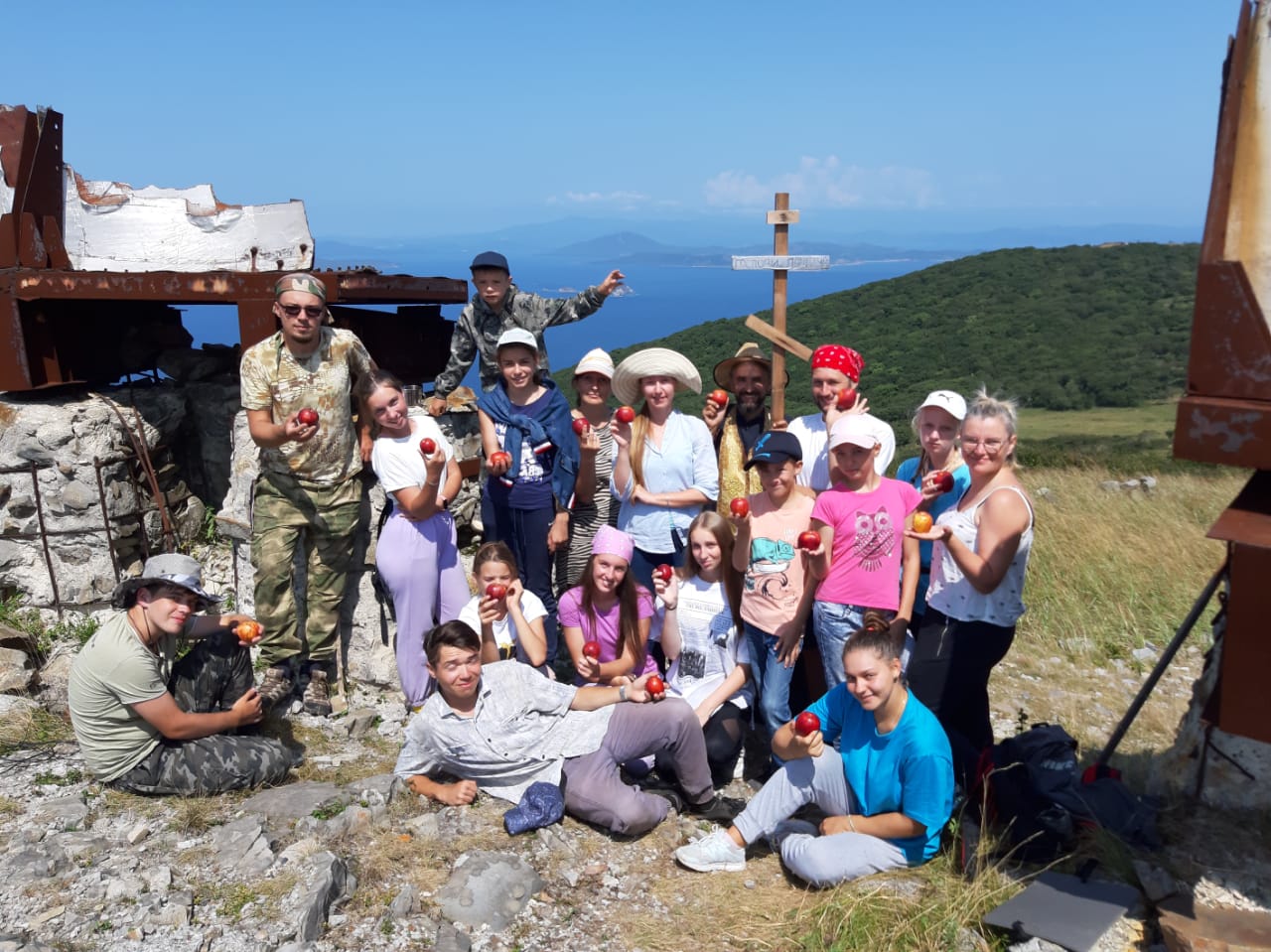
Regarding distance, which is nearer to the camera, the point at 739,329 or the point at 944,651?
the point at 944,651

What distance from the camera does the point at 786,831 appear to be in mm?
4273

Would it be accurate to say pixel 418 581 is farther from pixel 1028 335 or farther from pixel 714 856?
pixel 1028 335

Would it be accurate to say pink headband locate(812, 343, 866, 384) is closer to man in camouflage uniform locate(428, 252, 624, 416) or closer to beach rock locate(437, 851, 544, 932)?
man in camouflage uniform locate(428, 252, 624, 416)

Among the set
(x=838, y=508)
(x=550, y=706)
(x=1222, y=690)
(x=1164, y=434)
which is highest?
(x=838, y=508)

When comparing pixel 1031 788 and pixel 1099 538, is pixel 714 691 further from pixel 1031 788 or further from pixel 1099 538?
pixel 1099 538

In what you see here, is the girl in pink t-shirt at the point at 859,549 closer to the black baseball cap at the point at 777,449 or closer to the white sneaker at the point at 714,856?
the black baseball cap at the point at 777,449

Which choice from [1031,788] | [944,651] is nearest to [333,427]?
[944,651]

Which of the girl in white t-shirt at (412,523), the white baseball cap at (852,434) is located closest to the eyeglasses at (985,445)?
the white baseball cap at (852,434)

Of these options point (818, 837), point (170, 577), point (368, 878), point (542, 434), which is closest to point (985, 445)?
point (818, 837)

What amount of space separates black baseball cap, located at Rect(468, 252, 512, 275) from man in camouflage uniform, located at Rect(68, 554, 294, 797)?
7.44ft

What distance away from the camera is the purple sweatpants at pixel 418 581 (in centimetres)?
503

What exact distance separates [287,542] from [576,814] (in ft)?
7.25

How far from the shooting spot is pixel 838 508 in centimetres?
434

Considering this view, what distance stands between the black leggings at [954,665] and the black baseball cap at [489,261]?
3046 mm
